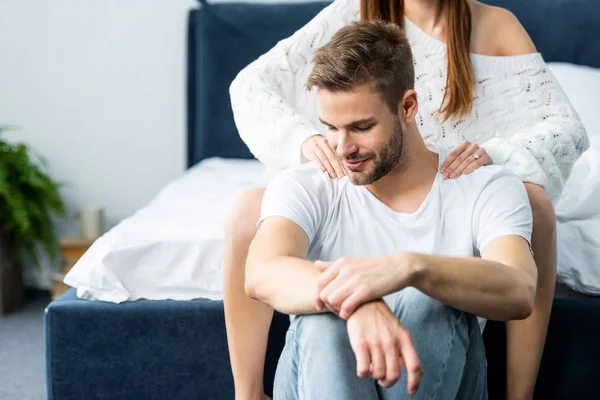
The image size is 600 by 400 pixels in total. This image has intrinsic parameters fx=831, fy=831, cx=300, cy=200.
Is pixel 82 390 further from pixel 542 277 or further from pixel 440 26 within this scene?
pixel 440 26

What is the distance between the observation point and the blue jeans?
119 centimetres

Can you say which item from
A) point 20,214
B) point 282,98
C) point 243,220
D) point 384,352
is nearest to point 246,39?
point 20,214

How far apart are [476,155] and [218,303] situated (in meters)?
0.62

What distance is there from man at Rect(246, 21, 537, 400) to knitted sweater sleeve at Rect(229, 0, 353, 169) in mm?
208

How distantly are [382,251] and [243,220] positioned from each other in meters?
0.28

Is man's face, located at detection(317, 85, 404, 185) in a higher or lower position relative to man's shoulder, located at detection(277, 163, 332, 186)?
higher

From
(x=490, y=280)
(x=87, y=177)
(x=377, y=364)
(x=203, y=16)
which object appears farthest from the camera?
(x=87, y=177)

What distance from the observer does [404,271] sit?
1177 millimetres

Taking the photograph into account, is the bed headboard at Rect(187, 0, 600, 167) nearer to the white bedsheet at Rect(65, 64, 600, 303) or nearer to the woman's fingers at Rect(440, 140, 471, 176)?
the white bedsheet at Rect(65, 64, 600, 303)

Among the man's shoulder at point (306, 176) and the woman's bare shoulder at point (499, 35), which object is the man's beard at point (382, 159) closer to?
the man's shoulder at point (306, 176)

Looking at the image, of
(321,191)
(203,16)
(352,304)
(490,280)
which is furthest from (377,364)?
(203,16)

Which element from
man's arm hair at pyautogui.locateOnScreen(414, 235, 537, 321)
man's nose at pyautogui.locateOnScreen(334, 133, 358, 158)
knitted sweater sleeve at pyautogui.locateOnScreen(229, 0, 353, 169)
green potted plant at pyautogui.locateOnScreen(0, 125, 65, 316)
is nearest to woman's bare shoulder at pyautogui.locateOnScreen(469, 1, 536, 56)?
knitted sweater sleeve at pyautogui.locateOnScreen(229, 0, 353, 169)

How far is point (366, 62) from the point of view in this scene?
1395mm

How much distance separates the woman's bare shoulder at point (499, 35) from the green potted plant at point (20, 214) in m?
1.66
